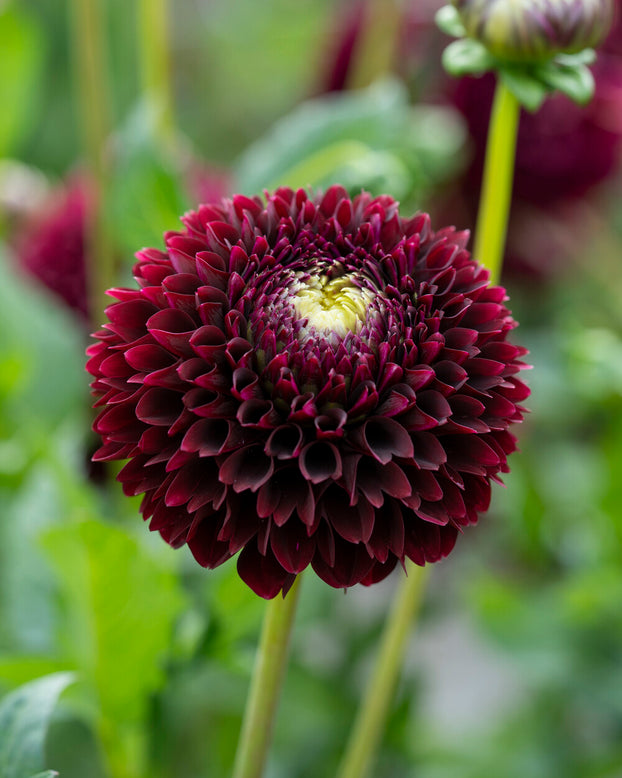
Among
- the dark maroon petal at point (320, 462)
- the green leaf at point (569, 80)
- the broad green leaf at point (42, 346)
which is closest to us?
the dark maroon petal at point (320, 462)

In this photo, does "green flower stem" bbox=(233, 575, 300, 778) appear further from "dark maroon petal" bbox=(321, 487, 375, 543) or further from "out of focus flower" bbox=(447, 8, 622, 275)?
"out of focus flower" bbox=(447, 8, 622, 275)

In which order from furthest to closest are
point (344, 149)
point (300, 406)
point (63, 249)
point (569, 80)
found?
point (63, 249)
point (344, 149)
point (569, 80)
point (300, 406)

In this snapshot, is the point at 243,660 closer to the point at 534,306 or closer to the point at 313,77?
the point at 534,306

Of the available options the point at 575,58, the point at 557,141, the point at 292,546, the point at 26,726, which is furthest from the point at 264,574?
the point at 557,141

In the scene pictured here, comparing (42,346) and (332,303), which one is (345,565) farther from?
(42,346)

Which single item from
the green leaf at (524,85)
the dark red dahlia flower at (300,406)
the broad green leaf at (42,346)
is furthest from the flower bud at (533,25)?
the broad green leaf at (42,346)

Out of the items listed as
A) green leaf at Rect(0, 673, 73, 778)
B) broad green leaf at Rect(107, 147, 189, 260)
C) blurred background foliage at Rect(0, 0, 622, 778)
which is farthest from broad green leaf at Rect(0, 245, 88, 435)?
green leaf at Rect(0, 673, 73, 778)

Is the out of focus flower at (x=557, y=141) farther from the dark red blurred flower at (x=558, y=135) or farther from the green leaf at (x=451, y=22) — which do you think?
the green leaf at (x=451, y=22)
